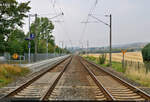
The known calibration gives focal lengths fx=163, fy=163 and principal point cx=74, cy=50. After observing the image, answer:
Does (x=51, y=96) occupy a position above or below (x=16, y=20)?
below

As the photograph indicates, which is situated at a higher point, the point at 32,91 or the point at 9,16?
the point at 9,16

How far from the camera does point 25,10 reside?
32.6 m

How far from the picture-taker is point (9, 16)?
31266 mm

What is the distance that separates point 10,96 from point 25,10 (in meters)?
28.4

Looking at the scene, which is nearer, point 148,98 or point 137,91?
point 148,98

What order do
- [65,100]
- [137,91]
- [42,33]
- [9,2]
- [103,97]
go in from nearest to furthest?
[65,100]
[103,97]
[137,91]
[9,2]
[42,33]

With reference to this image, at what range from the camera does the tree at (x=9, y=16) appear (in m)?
30.1

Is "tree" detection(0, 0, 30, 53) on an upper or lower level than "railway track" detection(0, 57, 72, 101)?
upper

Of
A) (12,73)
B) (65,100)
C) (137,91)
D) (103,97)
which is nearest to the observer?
(65,100)

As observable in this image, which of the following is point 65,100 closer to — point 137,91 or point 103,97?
point 103,97

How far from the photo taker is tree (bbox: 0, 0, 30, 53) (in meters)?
30.1

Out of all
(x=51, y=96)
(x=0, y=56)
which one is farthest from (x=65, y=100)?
(x=0, y=56)

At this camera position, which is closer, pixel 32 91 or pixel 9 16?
pixel 32 91

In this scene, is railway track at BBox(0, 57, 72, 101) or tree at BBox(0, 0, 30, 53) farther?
tree at BBox(0, 0, 30, 53)
